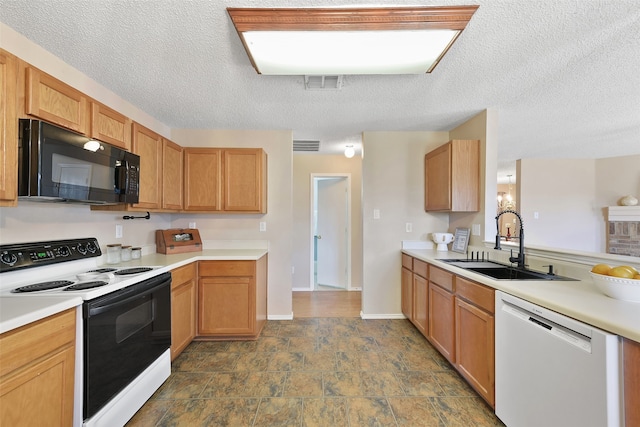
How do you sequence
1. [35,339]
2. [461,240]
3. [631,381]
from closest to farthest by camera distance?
1. [631,381]
2. [35,339]
3. [461,240]

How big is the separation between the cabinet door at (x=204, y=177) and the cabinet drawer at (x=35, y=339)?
177cm

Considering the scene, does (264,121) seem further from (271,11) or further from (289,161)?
(271,11)

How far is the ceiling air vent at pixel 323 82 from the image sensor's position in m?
2.09

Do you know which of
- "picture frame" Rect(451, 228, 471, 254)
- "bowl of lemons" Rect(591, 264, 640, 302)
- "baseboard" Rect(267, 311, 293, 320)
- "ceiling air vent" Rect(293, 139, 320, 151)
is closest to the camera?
"bowl of lemons" Rect(591, 264, 640, 302)

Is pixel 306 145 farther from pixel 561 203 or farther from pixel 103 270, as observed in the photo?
pixel 561 203

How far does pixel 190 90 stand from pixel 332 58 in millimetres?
1306

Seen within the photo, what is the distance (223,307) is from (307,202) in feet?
7.71

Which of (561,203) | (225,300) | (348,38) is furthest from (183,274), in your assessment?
(561,203)

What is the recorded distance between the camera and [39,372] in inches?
44.1

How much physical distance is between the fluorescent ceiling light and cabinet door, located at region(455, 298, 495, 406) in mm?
1695

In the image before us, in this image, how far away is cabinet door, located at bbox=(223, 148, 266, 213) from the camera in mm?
2977

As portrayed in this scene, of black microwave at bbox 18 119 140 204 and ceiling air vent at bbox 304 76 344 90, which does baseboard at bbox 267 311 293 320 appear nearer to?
black microwave at bbox 18 119 140 204

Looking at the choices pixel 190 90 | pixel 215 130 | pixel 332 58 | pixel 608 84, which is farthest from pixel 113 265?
pixel 608 84

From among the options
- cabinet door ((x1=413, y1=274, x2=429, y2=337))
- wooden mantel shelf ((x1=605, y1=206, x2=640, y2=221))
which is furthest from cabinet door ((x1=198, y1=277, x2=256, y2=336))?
wooden mantel shelf ((x1=605, y1=206, x2=640, y2=221))
